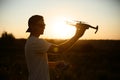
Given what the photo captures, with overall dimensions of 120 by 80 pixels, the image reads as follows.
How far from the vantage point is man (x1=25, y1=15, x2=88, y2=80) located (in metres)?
5.77

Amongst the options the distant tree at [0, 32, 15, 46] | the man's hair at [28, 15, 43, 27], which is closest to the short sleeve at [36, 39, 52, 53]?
the man's hair at [28, 15, 43, 27]

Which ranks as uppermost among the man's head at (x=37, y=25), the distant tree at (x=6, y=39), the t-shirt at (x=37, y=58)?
the man's head at (x=37, y=25)

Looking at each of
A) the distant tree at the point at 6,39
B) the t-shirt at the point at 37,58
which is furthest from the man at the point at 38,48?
the distant tree at the point at 6,39

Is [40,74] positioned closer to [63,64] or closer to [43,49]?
[43,49]

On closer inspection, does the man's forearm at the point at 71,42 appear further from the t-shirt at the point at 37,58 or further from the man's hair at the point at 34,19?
the man's hair at the point at 34,19

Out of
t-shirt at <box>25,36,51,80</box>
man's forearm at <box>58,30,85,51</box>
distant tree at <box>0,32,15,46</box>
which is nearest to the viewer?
t-shirt at <box>25,36,51,80</box>

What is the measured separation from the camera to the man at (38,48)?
577 cm

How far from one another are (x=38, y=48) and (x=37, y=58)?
5.6 inches

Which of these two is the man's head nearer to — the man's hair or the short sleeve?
the man's hair

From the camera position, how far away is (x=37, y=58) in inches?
228

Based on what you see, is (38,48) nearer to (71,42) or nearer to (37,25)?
(37,25)

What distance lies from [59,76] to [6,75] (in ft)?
6.27

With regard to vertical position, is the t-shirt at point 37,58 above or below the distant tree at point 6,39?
above

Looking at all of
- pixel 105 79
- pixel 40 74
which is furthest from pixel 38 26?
pixel 105 79
